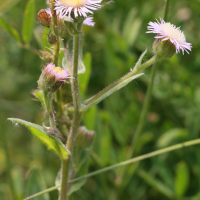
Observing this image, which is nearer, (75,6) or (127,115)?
(75,6)

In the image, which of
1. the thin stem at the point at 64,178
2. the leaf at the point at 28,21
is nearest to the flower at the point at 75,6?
the thin stem at the point at 64,178

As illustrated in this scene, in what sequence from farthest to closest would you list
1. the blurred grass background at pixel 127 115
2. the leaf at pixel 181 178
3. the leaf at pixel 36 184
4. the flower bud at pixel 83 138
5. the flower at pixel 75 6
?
the blurred grass background at pixel 127 115 < the leaf at pixel 181 178 < the leaf at pixel 36 184 < the flower bud at pixel 83 138 < the flower at pixel 75 6

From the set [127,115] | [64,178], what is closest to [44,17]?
[64,178]

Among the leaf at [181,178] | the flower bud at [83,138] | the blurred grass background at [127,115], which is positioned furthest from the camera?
the blurred grass background at [127,115]

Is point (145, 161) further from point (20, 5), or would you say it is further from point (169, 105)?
point (20, 5)

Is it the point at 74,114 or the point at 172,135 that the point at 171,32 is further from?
the point at 172,135

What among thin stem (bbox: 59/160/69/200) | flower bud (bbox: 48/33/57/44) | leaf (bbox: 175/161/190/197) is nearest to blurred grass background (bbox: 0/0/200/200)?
leaf (bbox: 175/161/190/197)

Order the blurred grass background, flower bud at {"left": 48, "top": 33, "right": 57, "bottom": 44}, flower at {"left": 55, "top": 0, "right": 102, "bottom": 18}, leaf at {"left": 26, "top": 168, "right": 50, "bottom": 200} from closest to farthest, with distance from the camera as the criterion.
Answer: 1. flower at {"left": 55, "top": 0, "right": 102, "bottom": 18}
2. flower bud at {"left": 48, "top": 33, "right": 57, "bottom": 44}
3. leaf at {"left": 26, "top": 168, "right": 50, "bottom": 200}
4. the blurred grass background

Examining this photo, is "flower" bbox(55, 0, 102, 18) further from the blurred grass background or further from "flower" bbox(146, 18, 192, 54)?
the blurred grass background

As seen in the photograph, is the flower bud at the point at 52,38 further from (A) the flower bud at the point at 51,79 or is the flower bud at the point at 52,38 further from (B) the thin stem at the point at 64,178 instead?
(B) the thin stem at the point at 64,178
